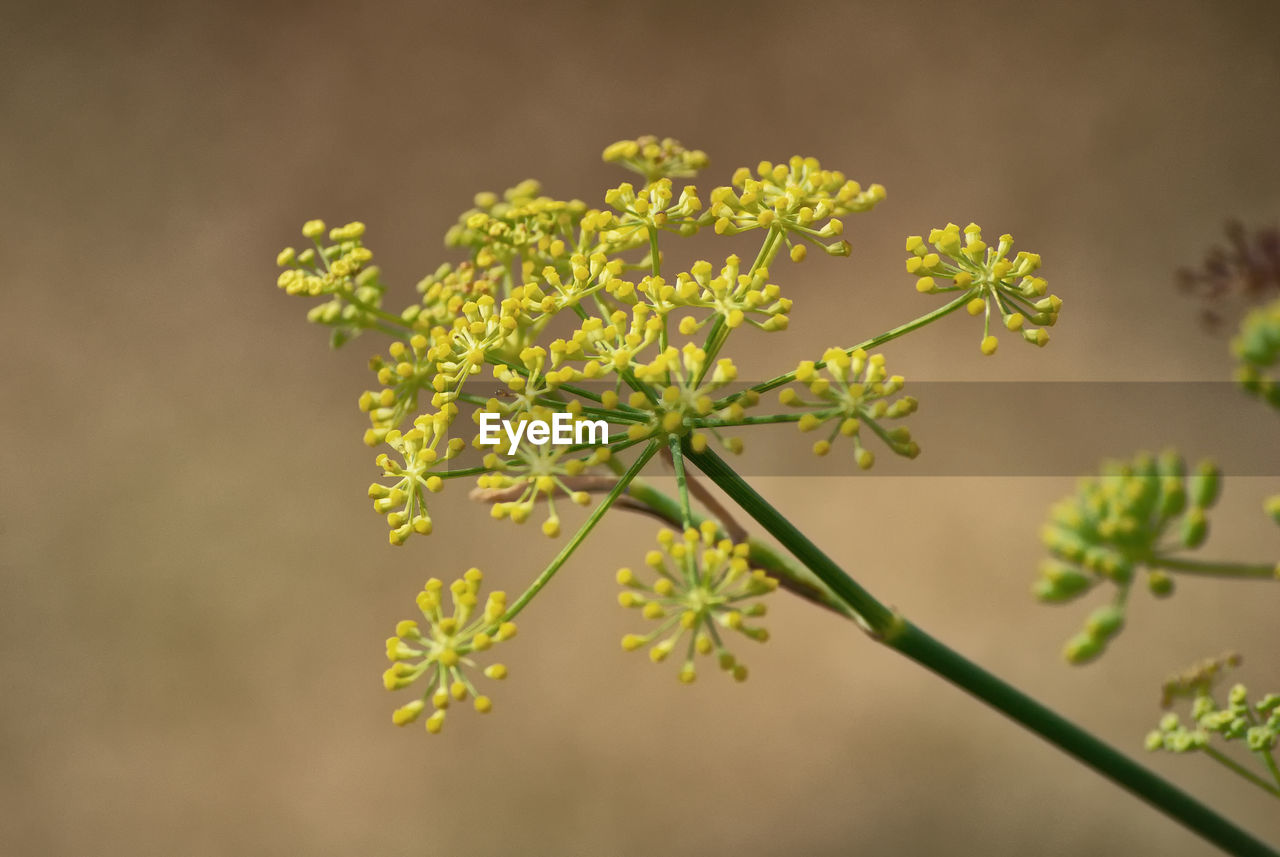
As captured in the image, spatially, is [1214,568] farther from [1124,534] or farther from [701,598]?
[701,598]

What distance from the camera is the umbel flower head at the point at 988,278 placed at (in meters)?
0.61

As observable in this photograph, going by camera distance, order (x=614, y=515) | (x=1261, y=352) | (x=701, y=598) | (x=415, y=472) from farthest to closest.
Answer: (x=614, y=515) → (x=415, y=472) → (x=701, y=598) → (x=1261, y=352)

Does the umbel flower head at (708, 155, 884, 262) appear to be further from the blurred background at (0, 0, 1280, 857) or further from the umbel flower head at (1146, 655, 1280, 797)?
the blurred background at (0, 0, 1280, 857)

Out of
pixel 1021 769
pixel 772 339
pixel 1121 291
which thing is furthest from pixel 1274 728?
pixel 1121 291

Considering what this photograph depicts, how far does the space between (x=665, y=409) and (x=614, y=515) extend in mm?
1758

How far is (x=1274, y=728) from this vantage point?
58cm

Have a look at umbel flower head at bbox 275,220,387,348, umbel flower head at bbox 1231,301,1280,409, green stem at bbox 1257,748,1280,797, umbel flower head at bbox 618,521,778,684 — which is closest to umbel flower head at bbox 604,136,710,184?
umbel flower head at bbox 275,220,387,348

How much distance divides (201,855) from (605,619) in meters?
1.03

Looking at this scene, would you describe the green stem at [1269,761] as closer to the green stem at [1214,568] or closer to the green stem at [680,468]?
the green stem at [1214,568]

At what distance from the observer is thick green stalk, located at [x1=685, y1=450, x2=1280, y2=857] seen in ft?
1.80

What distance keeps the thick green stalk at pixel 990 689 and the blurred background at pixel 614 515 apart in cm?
166

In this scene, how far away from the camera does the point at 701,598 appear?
52 centimetres

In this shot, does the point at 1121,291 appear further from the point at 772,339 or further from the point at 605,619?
the point at 605,619

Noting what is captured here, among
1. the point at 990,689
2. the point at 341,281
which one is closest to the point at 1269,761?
the point at 990,689
